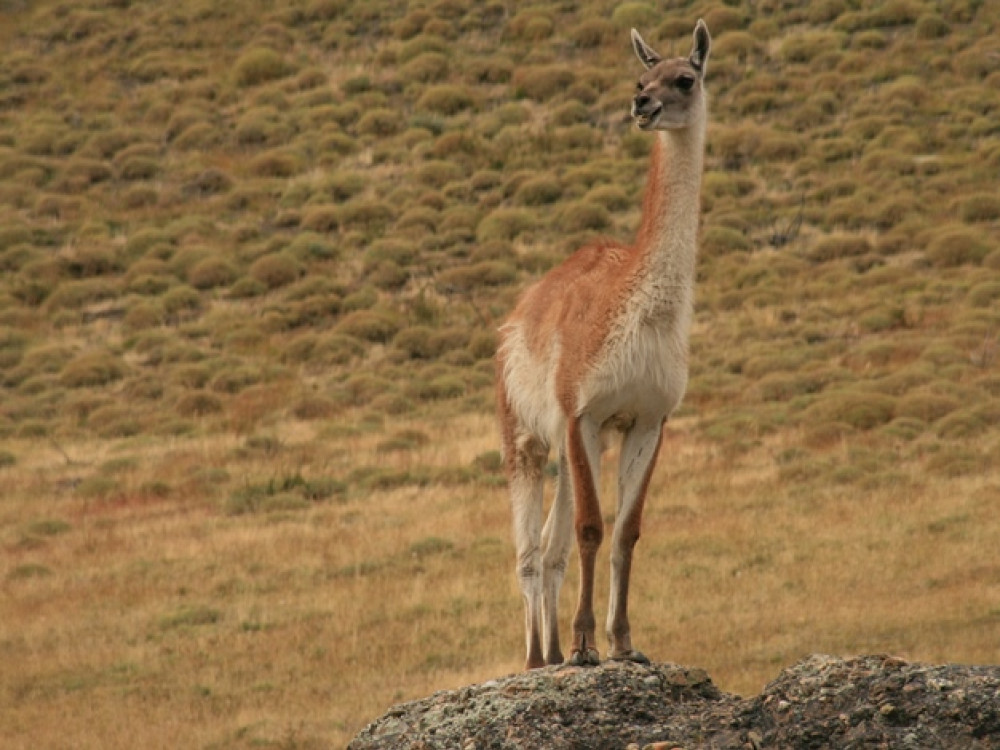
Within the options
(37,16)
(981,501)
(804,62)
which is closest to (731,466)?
(981,501)

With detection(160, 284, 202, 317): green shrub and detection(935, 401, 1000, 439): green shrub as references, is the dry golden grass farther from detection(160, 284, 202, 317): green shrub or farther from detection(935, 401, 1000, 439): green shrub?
detection(160, 284, 202, 317): green shrub

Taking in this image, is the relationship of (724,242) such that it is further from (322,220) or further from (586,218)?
(322,220)

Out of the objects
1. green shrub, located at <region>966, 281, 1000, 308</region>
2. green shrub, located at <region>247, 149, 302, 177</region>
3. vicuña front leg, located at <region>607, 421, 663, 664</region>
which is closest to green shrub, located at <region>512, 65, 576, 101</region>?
green shrub, located at <region>247, 149, 302, 177</region>

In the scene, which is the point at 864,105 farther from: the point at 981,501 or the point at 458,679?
the point at 458,679

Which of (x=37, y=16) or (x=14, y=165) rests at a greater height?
(x=37, y=16)

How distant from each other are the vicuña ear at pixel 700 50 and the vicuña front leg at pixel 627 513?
6.44 ft

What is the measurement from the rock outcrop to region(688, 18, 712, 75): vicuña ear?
11.0ft

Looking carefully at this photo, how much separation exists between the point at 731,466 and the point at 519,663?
28.2ft

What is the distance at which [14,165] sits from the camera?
46875 millimetres

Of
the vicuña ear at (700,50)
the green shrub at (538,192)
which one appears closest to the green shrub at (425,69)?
the green shrub at (538,192)

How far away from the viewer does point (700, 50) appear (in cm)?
907

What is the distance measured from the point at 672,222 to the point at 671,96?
0.68m

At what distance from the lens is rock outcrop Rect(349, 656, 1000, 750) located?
21.0 ft

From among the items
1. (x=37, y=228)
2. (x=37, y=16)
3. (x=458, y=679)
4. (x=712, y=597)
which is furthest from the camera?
(x=37, y=16)
